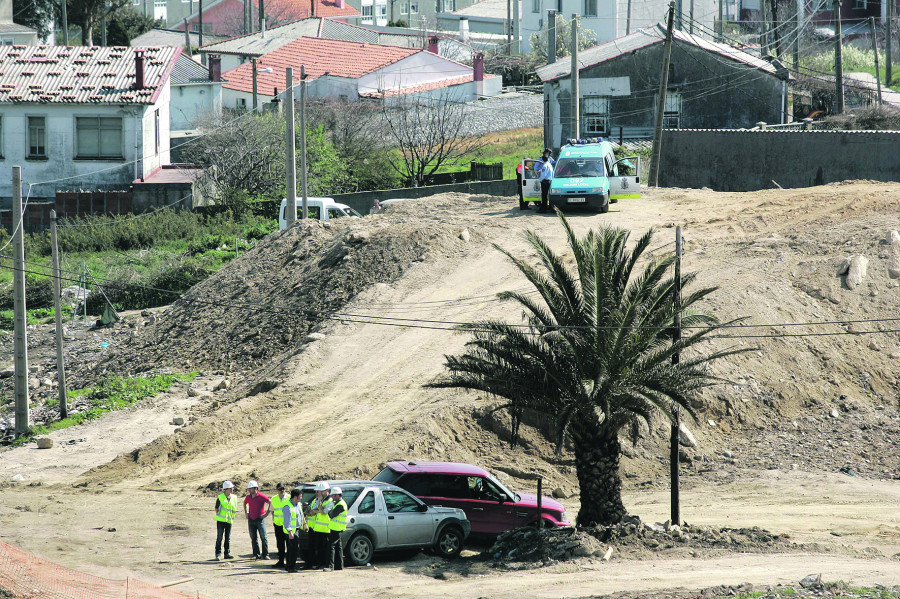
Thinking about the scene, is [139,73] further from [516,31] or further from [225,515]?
[516,31]

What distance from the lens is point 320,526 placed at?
15453 mm

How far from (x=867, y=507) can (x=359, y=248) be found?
16665 mm

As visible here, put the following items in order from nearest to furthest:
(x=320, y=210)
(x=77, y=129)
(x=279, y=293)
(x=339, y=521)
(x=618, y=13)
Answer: (x=339, y=521), (x=279, y=293), (x=320, y=210), (x=77, y=129), (x=618, y=13)

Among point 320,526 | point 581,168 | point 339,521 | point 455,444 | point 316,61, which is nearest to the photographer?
point 339,521

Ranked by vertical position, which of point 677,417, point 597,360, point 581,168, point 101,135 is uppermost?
point 101,135

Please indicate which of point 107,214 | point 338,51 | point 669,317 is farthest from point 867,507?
point 338,51

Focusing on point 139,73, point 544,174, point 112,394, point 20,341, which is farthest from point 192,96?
point 20,341

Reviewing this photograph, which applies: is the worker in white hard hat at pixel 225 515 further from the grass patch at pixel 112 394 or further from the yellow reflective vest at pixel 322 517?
the grass patch at pixel 112 394

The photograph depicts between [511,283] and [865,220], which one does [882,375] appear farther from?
[511,283]

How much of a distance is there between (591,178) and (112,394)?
1620cm

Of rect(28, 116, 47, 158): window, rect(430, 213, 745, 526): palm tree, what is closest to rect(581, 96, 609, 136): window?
rect(28, 116, 47, 158): window

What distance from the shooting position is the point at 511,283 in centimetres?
2873

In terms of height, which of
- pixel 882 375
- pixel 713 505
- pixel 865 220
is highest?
pixel 865 220

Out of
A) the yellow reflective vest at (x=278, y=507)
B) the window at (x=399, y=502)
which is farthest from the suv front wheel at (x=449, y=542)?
the yellow reflective vest at (x=278, y=507)
